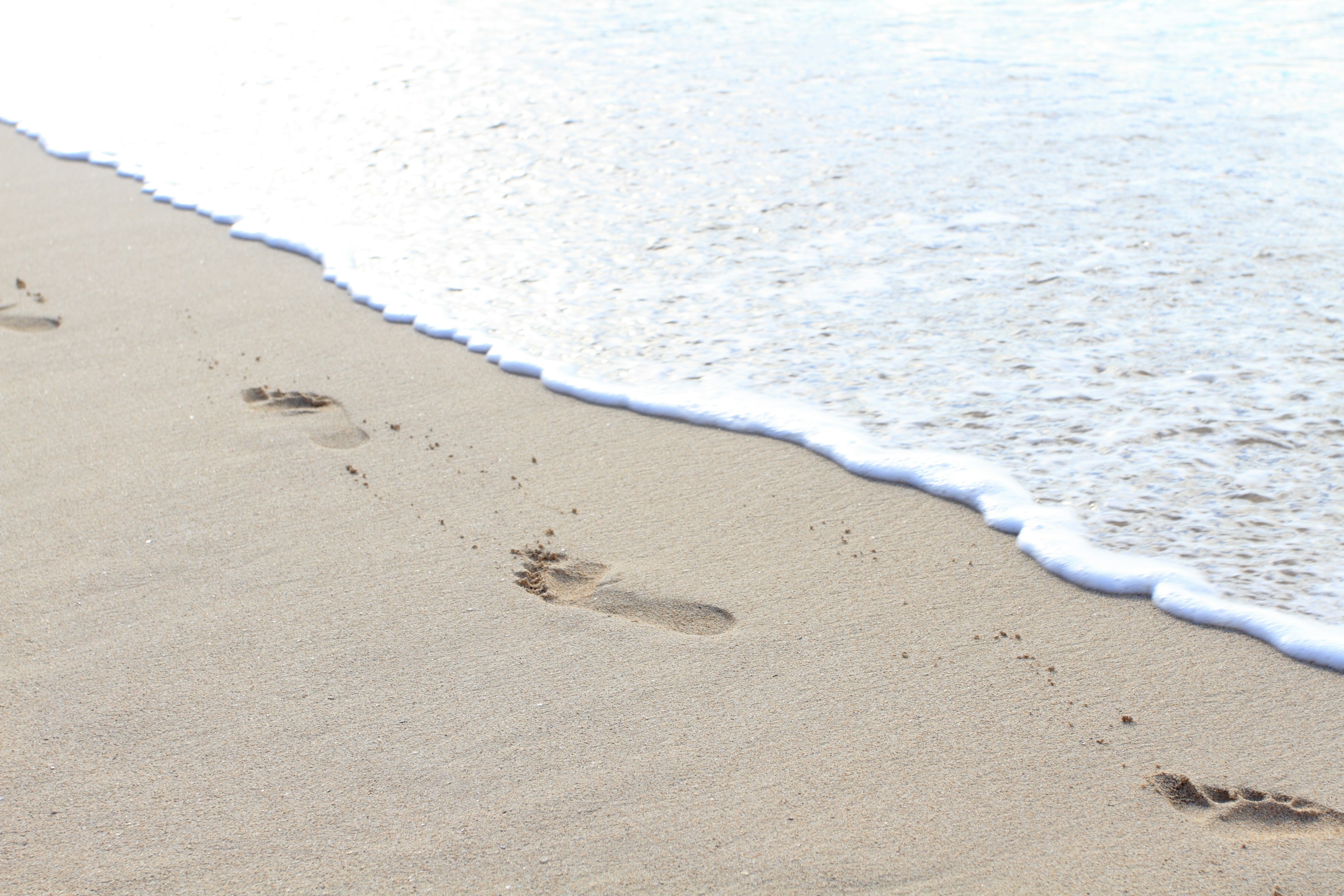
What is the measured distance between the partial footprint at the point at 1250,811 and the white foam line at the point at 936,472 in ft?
1.34

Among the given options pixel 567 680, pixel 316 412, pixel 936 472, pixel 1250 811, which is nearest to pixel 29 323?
pixel 316 412

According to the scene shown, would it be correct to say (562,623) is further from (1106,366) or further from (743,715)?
(1106,366)

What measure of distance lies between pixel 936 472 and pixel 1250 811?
109 cm

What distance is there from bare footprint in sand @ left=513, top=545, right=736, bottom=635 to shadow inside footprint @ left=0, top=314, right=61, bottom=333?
193cm

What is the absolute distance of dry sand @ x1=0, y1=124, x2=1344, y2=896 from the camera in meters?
1.70

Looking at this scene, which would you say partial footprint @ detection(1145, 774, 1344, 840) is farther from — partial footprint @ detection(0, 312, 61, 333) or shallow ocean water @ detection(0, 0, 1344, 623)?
partial footprint @ detection(0, 312, 61, 333)

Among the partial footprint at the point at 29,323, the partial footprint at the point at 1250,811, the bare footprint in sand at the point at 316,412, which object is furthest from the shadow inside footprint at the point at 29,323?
the partial footprint at the point at 1250,811

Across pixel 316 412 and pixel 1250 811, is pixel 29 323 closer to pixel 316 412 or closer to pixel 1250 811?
pixel 316 412

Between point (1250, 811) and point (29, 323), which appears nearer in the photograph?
point (1250, 811)

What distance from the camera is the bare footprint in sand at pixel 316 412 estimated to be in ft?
9.32

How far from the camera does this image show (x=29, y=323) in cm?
343

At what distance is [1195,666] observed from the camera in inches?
81.4

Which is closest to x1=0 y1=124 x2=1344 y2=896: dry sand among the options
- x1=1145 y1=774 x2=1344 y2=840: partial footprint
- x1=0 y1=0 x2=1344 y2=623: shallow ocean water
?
x1=1145 y1=774 x2=1344 y2=840: partial footprint

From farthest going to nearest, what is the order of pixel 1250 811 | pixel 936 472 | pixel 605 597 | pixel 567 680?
pixel 936 472 → pixel 605 597 → pixel 567 680 → pixel 1250 811
